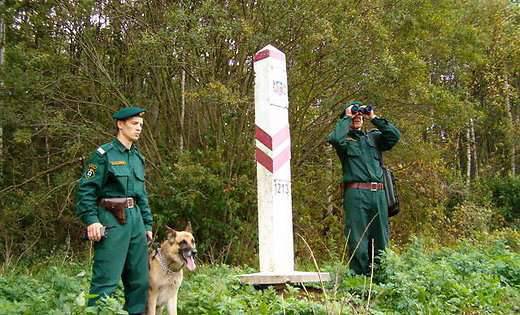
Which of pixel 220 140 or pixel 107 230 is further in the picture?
pixel 220 140

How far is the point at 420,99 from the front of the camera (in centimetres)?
1337

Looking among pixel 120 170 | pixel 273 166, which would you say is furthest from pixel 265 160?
pixel 120 170

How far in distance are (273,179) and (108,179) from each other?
170 cm

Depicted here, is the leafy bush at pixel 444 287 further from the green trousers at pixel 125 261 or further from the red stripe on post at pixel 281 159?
the green trousers at pixel 125 261

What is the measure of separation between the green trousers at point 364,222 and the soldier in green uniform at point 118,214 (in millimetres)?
2554

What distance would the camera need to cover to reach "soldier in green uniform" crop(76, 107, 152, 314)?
4750 millimetres

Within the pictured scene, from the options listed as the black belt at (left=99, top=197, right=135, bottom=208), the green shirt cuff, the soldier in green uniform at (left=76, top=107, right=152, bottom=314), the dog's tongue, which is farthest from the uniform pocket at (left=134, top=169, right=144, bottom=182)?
the dog's tongue

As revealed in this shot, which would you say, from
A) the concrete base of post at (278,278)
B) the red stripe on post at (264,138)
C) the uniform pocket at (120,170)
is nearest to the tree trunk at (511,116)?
the red stripe on post at (264,138)

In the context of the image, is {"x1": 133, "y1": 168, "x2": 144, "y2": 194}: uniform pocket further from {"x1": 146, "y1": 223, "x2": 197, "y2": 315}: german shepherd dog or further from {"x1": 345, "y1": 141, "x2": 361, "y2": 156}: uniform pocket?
{"x1": 345, "y1": 141, "x2": 361, "y2": 156}: uniform pocket

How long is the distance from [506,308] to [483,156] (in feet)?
81.3

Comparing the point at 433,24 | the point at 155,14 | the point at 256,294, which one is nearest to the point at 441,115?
the point at 433,24

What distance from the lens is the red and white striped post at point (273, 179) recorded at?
5.93 metres

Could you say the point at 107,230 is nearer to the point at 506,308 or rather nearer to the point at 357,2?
the point at 506,308

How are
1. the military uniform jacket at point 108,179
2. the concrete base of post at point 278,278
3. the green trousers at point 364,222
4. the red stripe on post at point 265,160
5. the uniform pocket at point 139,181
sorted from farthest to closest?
the green trousers at point 364,222 → the red stripe on post at point 265,160 → the concrete base of post at point 278,278 → the uniform pocket at point 139,181 → the military uniform jacket at point 108,179
